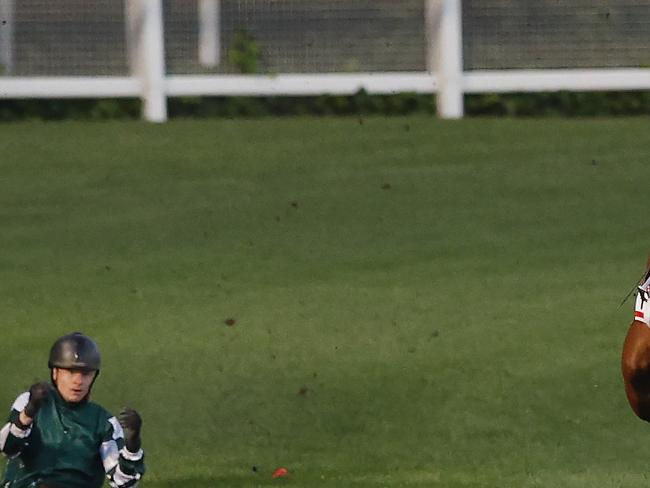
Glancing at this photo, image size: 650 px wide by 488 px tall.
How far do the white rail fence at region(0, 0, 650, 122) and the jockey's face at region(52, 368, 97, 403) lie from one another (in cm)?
1101

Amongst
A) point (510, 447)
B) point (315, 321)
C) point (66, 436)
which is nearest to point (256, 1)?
point (315, 321)

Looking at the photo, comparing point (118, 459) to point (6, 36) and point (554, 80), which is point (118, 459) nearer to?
point (6, 36)

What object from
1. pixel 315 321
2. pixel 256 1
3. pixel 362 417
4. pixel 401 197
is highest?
pixel 256 1

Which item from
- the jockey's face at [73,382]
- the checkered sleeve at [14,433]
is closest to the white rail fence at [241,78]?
the jockey's face at [73,382]

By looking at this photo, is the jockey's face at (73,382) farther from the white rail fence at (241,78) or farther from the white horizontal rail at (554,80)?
the white horizontal rail at (554,80)

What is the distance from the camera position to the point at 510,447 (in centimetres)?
1010

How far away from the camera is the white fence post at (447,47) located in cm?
1775

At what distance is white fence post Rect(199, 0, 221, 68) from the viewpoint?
59.0 feet

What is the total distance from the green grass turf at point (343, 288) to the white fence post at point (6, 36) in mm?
737

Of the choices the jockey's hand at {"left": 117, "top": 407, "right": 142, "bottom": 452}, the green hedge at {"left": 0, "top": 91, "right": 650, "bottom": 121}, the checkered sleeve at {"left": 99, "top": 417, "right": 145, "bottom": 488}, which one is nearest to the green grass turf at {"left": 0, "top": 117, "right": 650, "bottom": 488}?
the green hedge at {"left": 0, "top": 91, "right": 650, "bottom": 121}

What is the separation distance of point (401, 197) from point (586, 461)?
19.7 feet

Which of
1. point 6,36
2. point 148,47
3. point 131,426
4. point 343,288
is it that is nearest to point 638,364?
point 131,426

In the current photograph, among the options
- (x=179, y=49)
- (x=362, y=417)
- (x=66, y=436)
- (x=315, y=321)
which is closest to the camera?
(x=66, y=436)

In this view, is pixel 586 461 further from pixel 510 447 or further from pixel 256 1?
pixel 256 1
